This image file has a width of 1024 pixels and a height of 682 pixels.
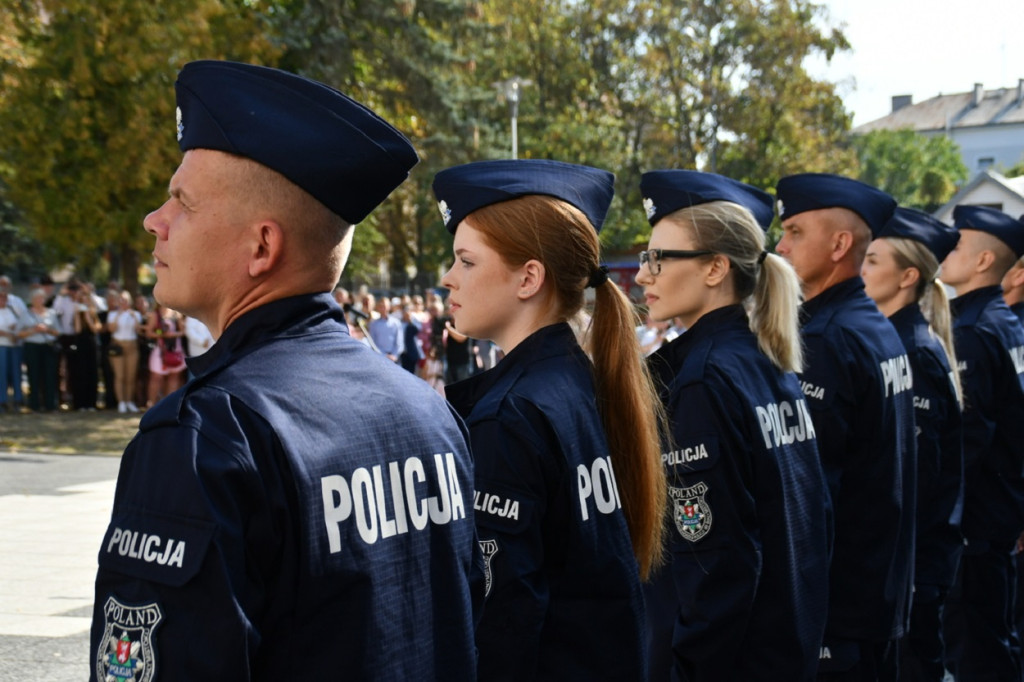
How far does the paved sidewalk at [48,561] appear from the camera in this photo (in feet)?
19.1

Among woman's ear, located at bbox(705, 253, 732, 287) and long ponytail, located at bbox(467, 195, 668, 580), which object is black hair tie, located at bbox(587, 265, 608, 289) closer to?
long ponytail, located at bbox(467, 195, 668, 580)

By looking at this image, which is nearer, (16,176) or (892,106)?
(16,176)

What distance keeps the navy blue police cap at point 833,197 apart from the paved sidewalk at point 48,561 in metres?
4.00

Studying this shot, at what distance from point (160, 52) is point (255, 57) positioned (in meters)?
1.86

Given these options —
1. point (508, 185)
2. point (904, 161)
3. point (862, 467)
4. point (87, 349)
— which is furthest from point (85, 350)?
point (904, 161)

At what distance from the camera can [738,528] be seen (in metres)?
3.25

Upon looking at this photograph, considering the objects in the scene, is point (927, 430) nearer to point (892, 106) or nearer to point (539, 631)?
point (539, 631)

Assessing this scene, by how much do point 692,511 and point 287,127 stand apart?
190 cm

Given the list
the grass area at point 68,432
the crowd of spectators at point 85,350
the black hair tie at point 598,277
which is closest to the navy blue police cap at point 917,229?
the black hair tie at point 598,277

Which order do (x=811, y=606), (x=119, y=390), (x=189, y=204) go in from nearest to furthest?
1. (x=189, y=204)
2. (x=811, y=606)
3. (x=119, y=390)

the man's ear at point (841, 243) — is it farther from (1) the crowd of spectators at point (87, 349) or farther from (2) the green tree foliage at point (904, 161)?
(2) the green tree foliage at point (904, 161)

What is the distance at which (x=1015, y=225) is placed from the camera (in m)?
7.12

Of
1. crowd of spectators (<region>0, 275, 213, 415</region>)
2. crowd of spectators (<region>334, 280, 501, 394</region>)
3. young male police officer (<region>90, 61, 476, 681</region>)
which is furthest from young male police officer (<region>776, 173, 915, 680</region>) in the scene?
crowd of spectators (<region>334, 280, 501, 394</region>)

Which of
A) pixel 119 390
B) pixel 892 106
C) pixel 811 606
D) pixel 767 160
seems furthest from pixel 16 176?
pixel 892 106
